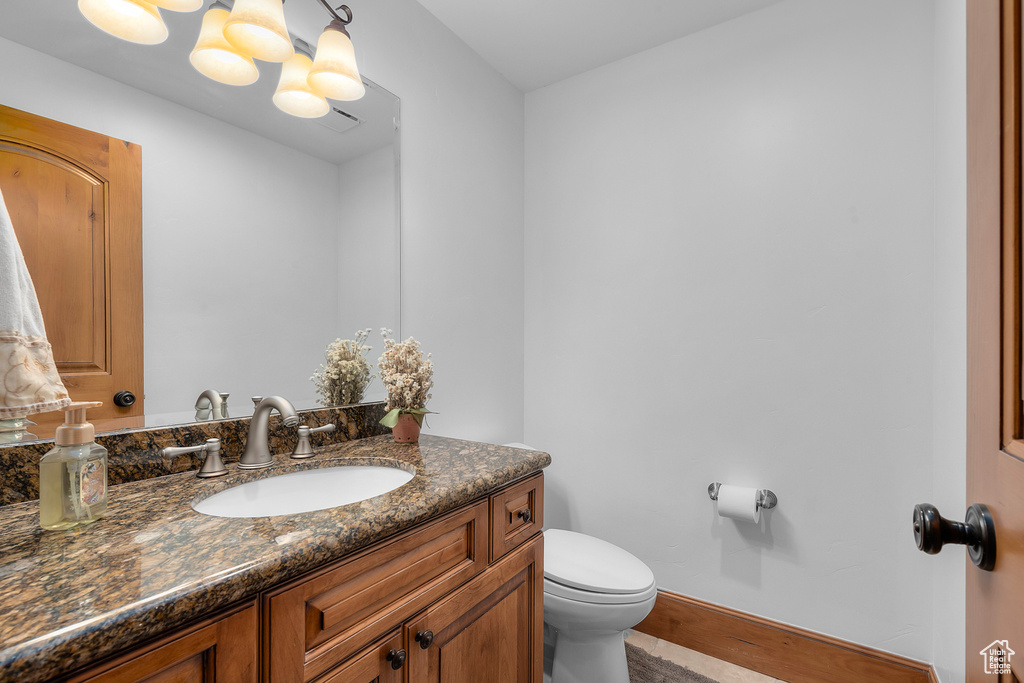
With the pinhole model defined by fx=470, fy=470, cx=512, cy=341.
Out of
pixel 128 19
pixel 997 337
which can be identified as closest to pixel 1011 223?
pixel 997 337

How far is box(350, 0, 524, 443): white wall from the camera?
5.60ft

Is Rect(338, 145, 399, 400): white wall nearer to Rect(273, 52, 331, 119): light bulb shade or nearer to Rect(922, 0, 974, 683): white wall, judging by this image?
Rect(273, 52, 331, 119): light bulb shade

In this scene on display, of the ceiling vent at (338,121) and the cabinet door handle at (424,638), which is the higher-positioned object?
the ceiling vent at (338,121)

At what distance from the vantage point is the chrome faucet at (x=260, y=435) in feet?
3.54

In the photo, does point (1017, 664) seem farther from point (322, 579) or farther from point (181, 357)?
point (181, 357)

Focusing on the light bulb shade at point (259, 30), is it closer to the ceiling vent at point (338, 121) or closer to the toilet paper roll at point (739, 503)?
the ceiling vent at point (338, 121)

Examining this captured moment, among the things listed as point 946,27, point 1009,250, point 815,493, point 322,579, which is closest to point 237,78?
point 322,579

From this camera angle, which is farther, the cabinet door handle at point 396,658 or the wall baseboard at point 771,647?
the wall baseboard at point 771,647

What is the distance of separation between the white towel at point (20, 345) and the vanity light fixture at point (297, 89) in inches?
27.8

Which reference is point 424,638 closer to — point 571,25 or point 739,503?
point 739,503

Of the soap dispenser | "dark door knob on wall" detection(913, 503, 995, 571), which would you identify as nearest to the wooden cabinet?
the soap dispenser

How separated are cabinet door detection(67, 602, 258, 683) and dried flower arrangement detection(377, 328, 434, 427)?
72 cm

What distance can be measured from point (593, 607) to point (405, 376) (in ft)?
2.97

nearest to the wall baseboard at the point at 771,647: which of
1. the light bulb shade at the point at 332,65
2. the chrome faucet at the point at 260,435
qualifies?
the chrome faucet at the point at 260,435
